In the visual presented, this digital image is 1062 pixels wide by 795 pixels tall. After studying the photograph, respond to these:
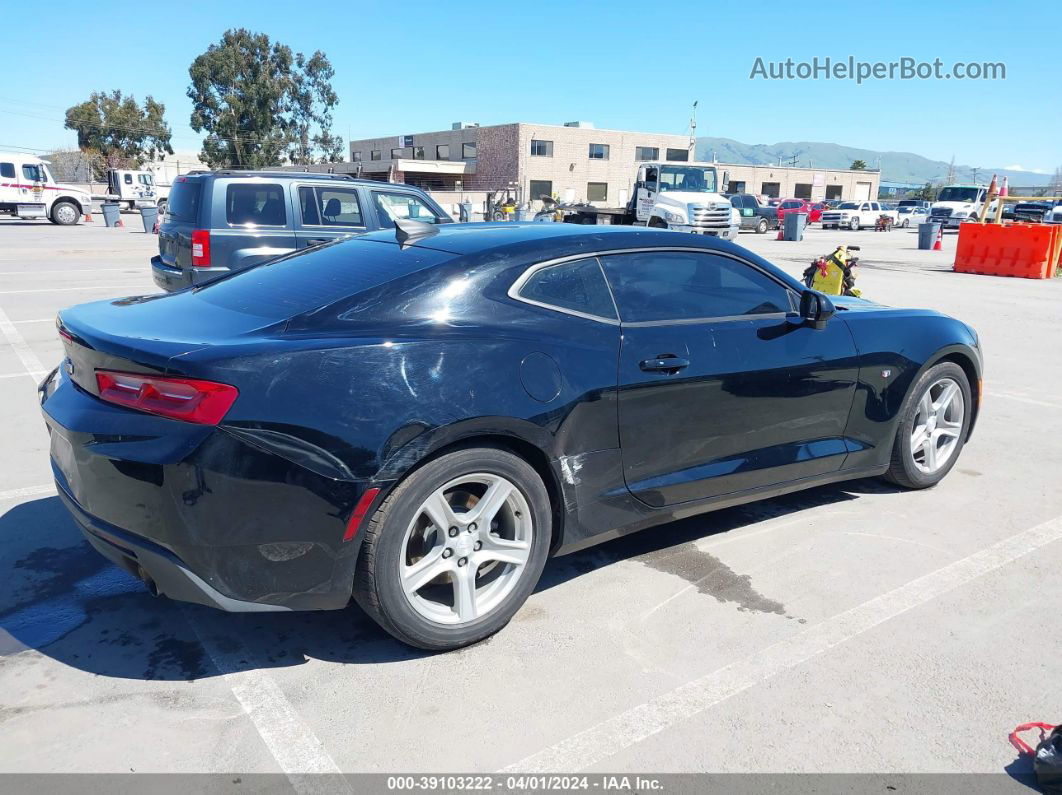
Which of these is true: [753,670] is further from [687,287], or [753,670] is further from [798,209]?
[798,209]

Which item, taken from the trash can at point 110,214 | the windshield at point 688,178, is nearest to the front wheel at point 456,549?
the windshield at point 688,178

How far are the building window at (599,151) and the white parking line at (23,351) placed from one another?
2370 inches

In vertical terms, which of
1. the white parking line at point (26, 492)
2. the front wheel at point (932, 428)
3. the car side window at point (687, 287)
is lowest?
the white parking line at point (26, 492)

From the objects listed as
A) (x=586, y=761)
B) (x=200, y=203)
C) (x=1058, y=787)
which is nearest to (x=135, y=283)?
(x=200, y=203)

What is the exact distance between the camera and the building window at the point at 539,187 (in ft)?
206

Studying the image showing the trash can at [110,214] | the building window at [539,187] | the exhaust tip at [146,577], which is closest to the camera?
the exhaust tip at [146,577]

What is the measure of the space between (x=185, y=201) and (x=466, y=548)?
24.8ft

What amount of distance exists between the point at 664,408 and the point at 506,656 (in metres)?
1.22

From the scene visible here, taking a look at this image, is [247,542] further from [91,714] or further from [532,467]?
[532,467]

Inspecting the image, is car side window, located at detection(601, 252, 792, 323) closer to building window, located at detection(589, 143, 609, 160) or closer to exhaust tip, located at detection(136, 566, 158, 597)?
exhaust tip, located at detection(136, 566, 158, 597)

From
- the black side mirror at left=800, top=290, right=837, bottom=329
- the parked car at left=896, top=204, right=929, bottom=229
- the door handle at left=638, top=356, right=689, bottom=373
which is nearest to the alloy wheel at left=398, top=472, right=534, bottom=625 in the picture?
the door handle at left=638, top=356, right=689, bottom=373

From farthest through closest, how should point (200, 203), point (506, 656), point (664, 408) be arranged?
1. point (200, 203)
2. point (664, 408)
3. point (506, 656)

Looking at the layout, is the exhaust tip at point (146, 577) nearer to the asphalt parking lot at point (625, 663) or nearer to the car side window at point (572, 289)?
the asphalt parking lot at point (625, 663)

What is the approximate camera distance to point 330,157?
257 feet
